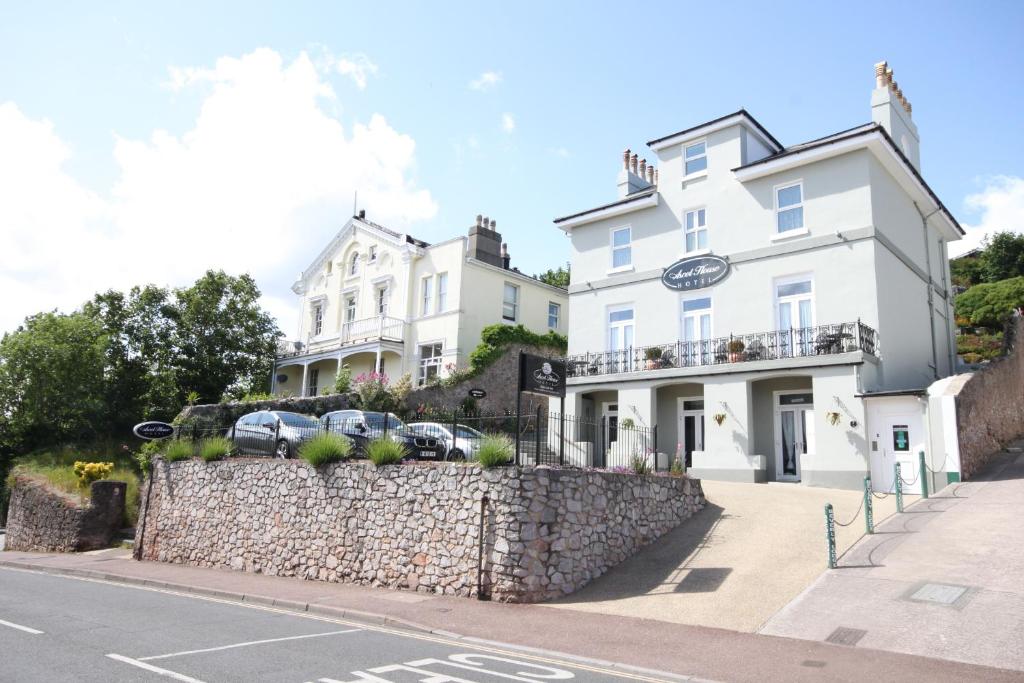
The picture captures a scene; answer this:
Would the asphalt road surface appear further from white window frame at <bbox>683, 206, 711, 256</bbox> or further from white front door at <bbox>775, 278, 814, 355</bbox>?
white window frame at <bbox>683, 206, 711, 256</bbox>

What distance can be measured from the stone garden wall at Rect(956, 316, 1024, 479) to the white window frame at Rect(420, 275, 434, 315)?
2205 cm

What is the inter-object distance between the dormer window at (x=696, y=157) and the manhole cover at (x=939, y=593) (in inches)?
661

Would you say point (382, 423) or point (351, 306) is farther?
point (351, 306)

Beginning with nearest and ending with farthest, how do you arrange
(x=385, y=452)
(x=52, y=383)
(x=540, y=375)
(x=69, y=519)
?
(x=540, y=375)
(x=385, y=452)
(x=69, y=519)
(x=52, y=383)

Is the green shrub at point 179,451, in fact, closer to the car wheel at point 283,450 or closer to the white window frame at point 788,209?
the car wheel at point 283,450

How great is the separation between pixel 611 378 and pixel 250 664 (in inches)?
704

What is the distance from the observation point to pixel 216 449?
61.3ft

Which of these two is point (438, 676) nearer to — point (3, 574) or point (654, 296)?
Result: point (3, 574)

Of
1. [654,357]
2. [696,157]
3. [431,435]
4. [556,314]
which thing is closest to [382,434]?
[431,435]

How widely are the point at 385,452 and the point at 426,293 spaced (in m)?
20.4

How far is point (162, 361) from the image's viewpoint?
36.8m

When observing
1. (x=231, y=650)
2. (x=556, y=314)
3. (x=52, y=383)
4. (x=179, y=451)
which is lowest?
(x=231, y=650)

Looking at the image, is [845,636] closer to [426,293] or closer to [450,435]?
[450,435]

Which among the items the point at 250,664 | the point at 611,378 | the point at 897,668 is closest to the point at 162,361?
the point at 611,378
